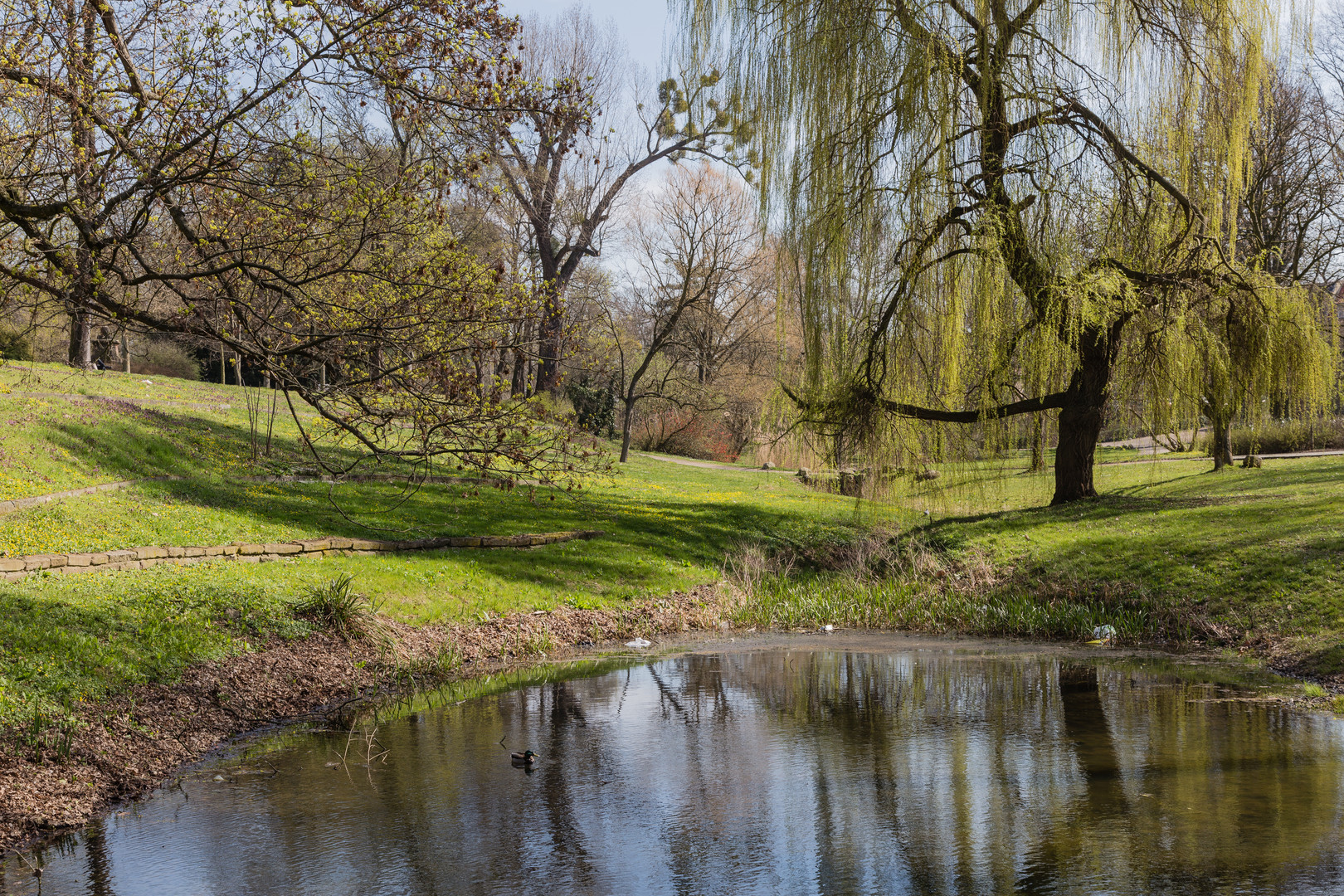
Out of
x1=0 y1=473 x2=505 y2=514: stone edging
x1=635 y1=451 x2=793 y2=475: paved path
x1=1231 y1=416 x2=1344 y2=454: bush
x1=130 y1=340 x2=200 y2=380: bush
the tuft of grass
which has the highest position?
x1=130 y1=340 x2=200 y2=380: bush

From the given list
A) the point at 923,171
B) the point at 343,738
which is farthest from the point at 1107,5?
the point at 343,738

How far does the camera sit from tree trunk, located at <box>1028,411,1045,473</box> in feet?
48.1

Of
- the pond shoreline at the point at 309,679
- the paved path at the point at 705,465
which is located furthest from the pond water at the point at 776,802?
the paved path at the point at 705,465

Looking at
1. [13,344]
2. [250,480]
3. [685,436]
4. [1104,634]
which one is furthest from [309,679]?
[685,436]

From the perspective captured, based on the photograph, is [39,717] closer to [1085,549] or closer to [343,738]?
[343,738]

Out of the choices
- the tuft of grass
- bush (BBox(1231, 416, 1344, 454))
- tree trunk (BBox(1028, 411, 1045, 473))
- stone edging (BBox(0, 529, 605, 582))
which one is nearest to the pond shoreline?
the tuft of grass

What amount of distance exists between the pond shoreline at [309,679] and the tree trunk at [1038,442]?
3.58 meters

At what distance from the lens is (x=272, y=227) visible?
7676 mm

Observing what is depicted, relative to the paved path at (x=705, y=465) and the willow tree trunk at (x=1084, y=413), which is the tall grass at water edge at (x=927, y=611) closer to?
the willow tree trunk at (x=1084, y=413)

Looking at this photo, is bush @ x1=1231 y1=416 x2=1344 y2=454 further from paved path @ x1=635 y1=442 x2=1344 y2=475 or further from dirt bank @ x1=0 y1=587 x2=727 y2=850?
dirt bank @ x1=0 y1=587 x2=727 y2=850

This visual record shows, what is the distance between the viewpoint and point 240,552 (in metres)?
12.7

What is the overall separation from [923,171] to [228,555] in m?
9.60

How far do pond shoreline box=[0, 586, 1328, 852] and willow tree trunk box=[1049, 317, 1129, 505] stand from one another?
15.4 ft

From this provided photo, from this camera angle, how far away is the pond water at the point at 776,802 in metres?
5.43
